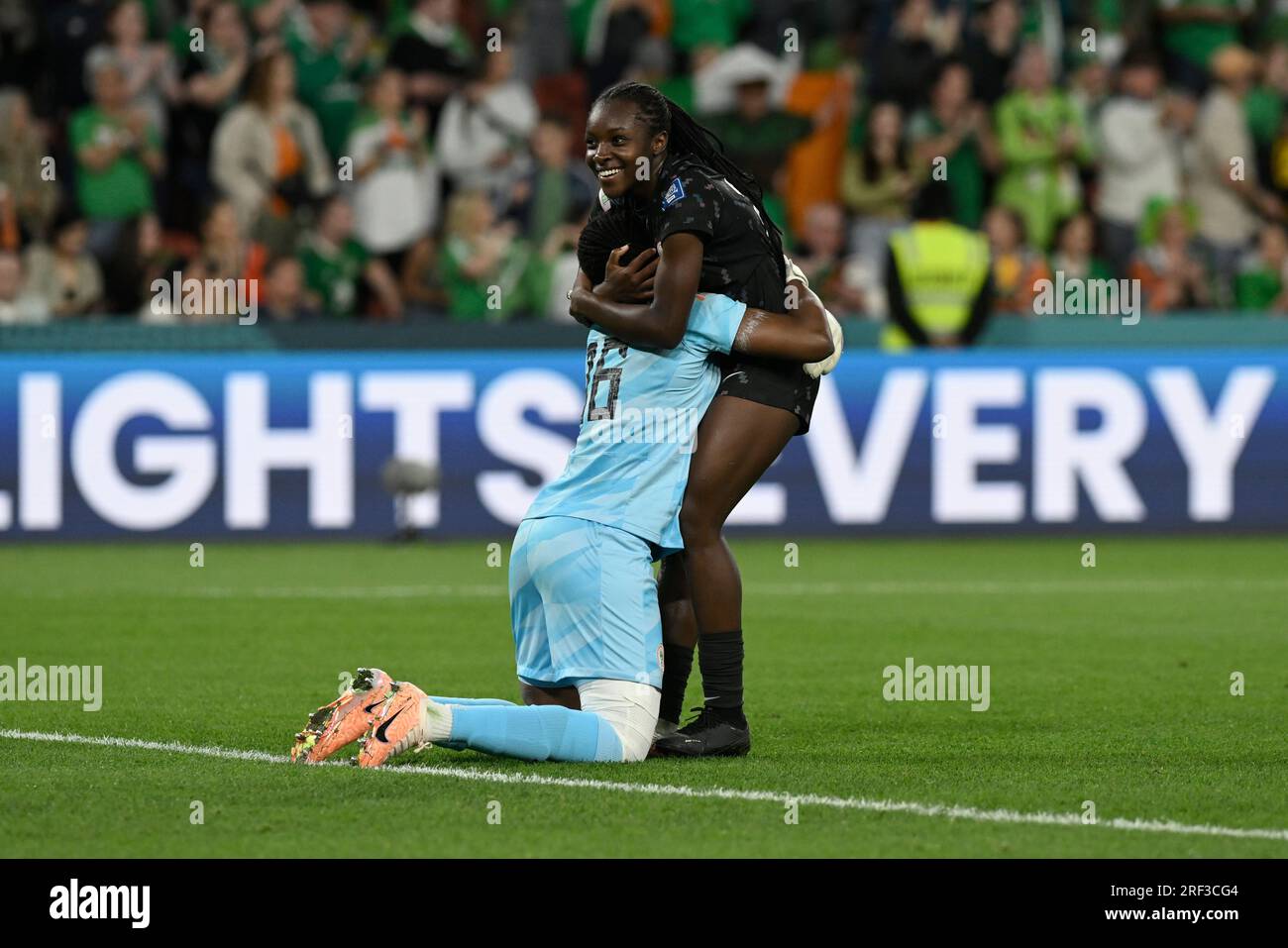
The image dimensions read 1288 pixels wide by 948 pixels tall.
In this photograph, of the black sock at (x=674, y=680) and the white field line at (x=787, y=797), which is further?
the black sock at (x=674, y=680)

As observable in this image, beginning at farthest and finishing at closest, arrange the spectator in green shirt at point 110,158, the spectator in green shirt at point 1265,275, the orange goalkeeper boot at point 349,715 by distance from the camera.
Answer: the spectator in green shirt at point 1265,275 < the spectator in green shirt at point 110,158 < the orange goalkeeper boot at point 349,715

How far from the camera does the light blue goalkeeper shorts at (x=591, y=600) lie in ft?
22.4

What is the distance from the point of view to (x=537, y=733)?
6.75 meters

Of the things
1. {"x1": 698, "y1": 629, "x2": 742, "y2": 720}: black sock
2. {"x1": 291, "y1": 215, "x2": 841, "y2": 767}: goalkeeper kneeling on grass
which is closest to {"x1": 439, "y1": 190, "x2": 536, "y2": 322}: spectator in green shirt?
{"x1": 291, "y1": 215, "x2": 841, "y2": 767}: goalkeeper kneeling on grass

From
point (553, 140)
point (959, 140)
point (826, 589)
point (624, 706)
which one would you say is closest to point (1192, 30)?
point (959, 140)

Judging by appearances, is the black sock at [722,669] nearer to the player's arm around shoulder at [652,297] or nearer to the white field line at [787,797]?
the white field line at [787,797]

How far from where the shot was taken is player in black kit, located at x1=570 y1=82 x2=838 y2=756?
6.84 m

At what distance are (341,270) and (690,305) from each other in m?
9.88

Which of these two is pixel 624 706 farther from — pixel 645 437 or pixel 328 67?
pixel 328 67

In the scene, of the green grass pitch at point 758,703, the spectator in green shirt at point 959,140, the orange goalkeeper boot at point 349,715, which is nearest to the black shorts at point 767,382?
the green grass pitch at point 758,703

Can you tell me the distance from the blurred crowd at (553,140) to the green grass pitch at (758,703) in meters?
2.70

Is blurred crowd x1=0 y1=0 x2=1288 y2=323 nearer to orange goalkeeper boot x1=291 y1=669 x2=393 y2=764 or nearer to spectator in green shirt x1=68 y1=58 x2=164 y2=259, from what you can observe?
spectator in green shirt x1=68 y1=58 x2=164 y2=259

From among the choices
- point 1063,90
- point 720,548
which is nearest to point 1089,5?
point 1063,90
